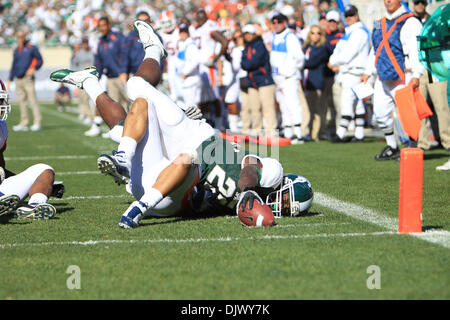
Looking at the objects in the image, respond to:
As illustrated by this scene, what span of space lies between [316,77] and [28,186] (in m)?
8.34

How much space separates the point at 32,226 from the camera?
240 inches

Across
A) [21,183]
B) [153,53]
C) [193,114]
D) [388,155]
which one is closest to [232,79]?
[388,155]

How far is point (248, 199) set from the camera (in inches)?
223

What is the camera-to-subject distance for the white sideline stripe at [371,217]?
5.14 meters

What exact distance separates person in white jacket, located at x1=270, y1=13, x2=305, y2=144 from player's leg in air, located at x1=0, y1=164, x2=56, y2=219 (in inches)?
299

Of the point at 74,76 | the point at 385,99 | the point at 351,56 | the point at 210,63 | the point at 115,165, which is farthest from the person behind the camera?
the point at 210,63

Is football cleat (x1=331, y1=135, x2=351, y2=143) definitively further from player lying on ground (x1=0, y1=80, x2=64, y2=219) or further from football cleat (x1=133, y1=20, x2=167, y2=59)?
player lying on ground (x1=0, y1=80, x2=64, y2=219)

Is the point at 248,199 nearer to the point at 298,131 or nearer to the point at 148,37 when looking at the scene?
the point at 148,37

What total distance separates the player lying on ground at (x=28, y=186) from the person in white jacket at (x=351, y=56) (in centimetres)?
717

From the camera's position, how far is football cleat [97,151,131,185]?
5402 mm

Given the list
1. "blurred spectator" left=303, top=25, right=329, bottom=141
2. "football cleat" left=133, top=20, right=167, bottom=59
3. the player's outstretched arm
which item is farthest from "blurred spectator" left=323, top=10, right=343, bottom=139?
the player's outstretched arm

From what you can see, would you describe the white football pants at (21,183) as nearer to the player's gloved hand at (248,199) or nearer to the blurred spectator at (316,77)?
the player's gloved hand at (248,199)
